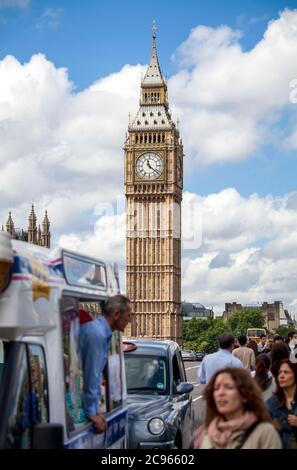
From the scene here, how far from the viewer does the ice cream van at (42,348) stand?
4879mm

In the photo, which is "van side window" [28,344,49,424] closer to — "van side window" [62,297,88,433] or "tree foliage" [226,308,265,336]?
"van side window" [62,297,88,433]

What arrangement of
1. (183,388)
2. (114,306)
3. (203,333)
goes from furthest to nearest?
→ (203,333), (183,388), (114,306)

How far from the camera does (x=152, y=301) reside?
102 m

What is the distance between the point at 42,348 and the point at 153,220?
9731cm

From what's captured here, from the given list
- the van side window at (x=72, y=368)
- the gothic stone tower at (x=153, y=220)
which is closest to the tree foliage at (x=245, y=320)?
the gothic stone tower at (x=153, y=220)

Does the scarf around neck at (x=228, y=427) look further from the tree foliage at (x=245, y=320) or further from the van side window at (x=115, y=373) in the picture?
the tree foliage at (x=245, y=320)

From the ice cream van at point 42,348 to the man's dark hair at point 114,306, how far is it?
146 millimetres

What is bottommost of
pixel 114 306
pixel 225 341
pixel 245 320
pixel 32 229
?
pixel 225 341

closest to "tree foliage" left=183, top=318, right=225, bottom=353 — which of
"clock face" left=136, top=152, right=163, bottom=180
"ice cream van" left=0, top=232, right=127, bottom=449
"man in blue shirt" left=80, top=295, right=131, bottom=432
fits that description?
"clock face" left=136, top=152, right=163, bottom=180

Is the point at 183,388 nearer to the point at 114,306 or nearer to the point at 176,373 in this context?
the point at 176,373

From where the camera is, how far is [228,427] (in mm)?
4629

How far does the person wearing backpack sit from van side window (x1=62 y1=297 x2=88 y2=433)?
111cm

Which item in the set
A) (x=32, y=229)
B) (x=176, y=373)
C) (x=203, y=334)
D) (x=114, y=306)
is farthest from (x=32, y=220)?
(x=114, y=306)
